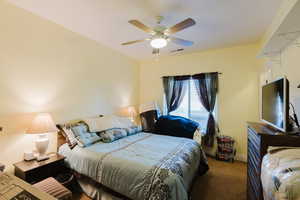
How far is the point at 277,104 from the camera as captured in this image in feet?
4.55

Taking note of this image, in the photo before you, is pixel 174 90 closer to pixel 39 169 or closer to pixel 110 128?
pixel 110 128

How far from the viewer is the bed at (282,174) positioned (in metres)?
0.72

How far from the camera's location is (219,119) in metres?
3.53

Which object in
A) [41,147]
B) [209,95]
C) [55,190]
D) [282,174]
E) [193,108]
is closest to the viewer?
[282,174]

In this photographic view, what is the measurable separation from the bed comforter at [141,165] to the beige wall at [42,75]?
0.68m

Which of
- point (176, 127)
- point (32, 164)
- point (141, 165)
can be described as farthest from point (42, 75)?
point (176, 127)

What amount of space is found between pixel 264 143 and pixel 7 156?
2.94 m

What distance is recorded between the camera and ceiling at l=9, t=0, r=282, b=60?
6.24 feet

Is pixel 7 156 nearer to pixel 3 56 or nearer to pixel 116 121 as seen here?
pixel 3 56

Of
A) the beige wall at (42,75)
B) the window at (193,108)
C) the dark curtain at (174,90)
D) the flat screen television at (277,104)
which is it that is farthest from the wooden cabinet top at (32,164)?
the window at (193,108)

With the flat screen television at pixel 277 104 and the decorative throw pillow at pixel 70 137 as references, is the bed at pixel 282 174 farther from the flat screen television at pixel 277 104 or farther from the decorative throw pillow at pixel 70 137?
the decorative throw pillow at pixel 70 137

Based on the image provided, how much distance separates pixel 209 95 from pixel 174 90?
3.01 ft

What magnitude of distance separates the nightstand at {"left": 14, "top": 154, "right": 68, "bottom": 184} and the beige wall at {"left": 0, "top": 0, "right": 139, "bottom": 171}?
0.24 metres

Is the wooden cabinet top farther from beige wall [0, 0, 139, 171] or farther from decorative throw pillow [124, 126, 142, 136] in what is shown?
decorative throw pillow [124, 126, 142, 136]
